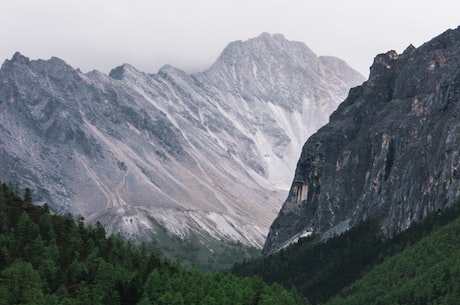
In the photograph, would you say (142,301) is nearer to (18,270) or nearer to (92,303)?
(92,303)

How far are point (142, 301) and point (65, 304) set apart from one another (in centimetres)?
1681

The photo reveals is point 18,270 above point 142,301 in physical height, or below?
above

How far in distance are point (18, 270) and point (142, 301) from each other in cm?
2609

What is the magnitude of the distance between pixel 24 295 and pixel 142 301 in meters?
24.1

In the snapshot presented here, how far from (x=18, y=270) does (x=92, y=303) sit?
16.5m

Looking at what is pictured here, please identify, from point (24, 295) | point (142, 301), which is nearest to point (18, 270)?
point (24, 295)

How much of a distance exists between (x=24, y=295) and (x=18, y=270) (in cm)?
992

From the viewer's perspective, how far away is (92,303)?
656ft

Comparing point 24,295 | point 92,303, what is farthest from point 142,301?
point 24,295

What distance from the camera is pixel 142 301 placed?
199125mm

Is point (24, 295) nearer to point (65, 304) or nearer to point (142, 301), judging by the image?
point (65, 304)

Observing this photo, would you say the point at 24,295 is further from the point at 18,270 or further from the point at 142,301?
the point at 142,301

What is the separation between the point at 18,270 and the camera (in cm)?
19875

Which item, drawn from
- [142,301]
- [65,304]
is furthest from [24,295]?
[142,301]
